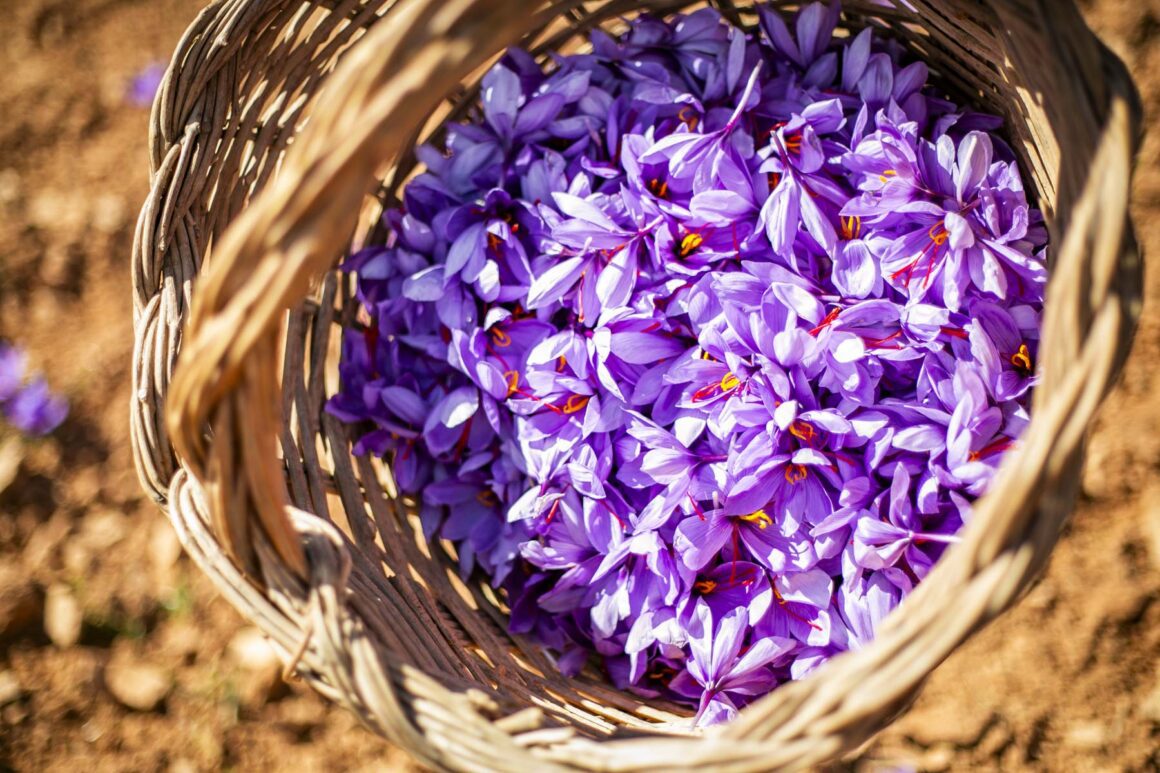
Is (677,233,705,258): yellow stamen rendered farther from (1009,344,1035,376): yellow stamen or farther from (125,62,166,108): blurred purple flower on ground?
(125,62,166,108): blurred purple flower on ground

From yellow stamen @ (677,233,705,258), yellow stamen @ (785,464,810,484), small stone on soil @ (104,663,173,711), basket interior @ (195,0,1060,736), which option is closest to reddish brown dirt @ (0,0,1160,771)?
small stone on soil @ (104,663,173,711)

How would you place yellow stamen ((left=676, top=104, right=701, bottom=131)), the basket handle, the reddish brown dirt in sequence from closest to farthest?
the basket handle < yellow stamen ((left=676, top=104, right=701, bottom=131)) < the reddish brown dirt

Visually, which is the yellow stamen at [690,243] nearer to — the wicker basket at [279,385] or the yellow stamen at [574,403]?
the yellow stamen at [574,403]

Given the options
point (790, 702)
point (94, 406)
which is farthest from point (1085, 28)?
point (94, 406)

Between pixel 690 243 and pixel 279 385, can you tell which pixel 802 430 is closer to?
pixel 690 243

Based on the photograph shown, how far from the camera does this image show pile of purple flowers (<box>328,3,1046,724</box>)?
2.35ft

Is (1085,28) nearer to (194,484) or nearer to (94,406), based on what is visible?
(194,484)

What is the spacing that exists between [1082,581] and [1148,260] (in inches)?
16.6

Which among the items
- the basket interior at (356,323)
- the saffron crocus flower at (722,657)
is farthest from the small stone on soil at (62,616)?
the saffron crocus flower at (722,657)

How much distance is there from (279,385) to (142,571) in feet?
2.36

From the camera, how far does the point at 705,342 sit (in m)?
0.73

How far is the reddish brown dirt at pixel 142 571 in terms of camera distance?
3.32ft

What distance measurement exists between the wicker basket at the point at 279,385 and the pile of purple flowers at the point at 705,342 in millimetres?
95

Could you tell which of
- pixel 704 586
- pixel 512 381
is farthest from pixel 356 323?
pixel 704 586
